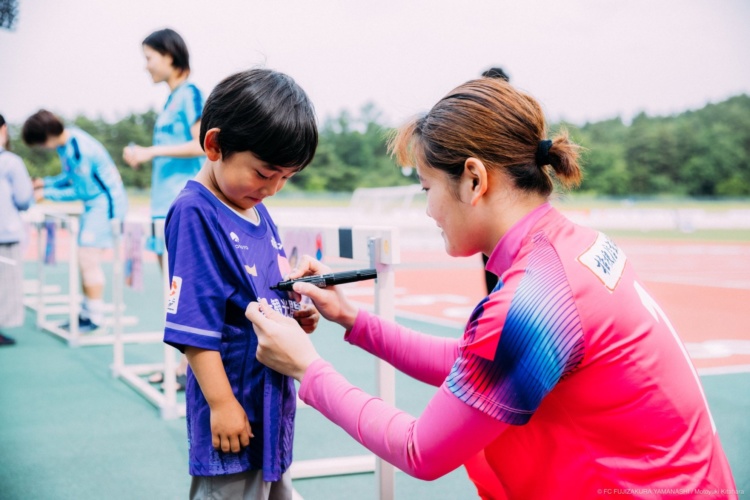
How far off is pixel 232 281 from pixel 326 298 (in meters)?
0.23

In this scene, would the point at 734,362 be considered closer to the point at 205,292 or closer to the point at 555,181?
the point at 555,181

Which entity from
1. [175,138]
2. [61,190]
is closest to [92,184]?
[61,190]

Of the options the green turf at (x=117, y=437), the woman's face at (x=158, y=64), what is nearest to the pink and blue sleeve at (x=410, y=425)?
the green turf at (x=117, y=437)

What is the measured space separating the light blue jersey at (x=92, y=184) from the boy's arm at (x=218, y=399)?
12.8ft

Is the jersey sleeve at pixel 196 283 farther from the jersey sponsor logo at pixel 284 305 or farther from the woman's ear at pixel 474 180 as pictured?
the woman's ear at pixel 474 180

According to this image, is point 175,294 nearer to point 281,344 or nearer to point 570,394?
point 281,344

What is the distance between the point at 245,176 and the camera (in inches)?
50.7

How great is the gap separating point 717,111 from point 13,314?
183 feet

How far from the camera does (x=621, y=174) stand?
1741 inches

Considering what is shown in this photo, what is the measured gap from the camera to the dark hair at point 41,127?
4648 millimetres

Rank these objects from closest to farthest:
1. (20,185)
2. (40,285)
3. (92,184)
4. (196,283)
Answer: (196,283) < (20,185) < (92,184) < (40,285)

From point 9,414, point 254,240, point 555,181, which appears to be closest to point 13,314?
point 9,414

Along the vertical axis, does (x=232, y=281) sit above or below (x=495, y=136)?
below

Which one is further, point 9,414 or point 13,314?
point 13,314
